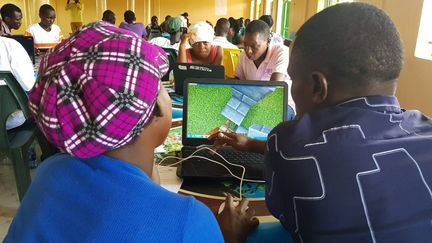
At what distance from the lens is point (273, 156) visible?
75 centimetres

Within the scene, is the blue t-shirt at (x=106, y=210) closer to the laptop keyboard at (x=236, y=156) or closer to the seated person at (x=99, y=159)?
the seated person at (x=99, y=159)

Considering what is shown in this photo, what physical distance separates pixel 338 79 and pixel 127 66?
42cm

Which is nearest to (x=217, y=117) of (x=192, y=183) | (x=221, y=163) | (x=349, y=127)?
(x=221, y=163)

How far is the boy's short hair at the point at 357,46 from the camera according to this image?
700 mm

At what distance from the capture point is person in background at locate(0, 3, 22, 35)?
4160 mm

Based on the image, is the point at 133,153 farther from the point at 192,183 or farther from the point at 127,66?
the point at 192,183

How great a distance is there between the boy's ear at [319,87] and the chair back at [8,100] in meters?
1.94

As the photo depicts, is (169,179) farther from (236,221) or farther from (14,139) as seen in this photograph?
(14,139)

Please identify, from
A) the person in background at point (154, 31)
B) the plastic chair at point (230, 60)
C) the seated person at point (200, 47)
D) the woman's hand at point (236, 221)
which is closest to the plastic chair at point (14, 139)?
the seated person at point (200, 47)

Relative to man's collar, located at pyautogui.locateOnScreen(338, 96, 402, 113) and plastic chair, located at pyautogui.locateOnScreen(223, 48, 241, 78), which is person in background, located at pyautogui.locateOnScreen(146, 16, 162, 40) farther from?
man's collar, located at pyautogui.locateOnScreen(338, 96, 402, 113)

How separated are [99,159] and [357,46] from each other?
1.71 ft

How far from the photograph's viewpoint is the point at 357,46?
0.70 m

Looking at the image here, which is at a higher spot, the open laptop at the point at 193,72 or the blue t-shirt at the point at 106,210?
the blue t-shirt at the point at 106,210

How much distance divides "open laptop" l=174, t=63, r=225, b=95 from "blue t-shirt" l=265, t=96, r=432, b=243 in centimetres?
156
